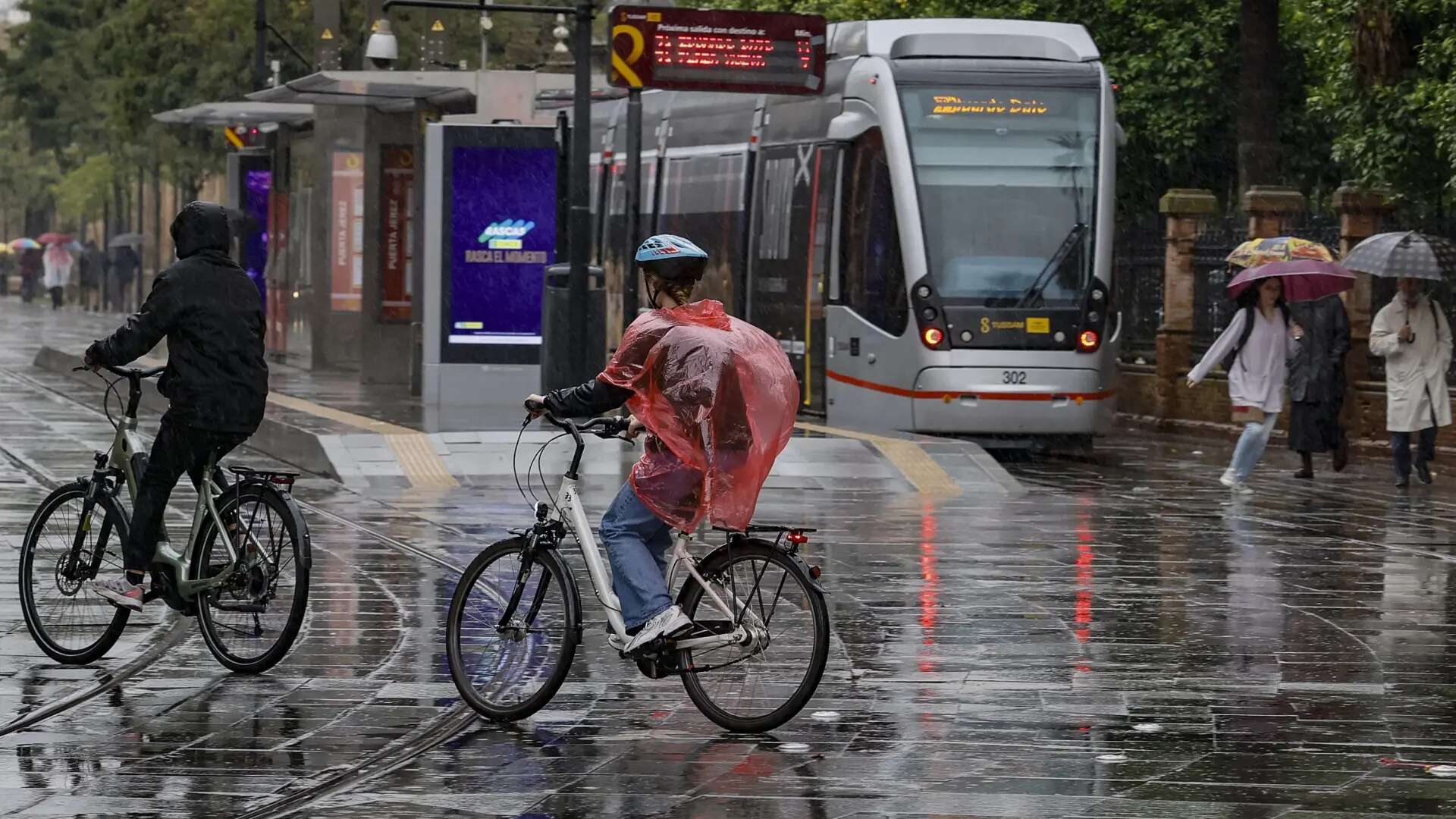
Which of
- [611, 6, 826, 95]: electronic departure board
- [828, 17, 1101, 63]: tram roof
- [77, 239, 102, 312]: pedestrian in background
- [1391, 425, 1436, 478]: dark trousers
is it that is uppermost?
[828, 17, 1101, 63]: tram roof

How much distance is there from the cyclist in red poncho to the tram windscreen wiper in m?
12.8

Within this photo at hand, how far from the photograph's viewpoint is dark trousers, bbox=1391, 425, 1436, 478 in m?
19.3

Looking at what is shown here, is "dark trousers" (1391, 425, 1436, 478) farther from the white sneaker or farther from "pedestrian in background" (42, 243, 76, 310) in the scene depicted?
"pedestrian in background" (42, 243, 76, 310)

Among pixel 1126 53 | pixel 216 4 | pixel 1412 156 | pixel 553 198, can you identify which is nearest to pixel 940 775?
pixel 553 198

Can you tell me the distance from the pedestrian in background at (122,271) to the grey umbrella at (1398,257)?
49008mm

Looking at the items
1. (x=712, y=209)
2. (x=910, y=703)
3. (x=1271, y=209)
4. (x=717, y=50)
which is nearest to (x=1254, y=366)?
(x=717, y=50)

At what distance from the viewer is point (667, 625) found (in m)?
8.35

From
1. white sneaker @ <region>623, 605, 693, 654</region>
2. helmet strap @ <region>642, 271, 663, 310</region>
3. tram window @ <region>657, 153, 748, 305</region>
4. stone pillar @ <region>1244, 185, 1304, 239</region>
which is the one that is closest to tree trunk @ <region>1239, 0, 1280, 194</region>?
stone pillar @ <region>1244, 185, 1304, 239</region>

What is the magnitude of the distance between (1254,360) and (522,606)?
10857mm

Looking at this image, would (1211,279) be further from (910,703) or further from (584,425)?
(584,425)

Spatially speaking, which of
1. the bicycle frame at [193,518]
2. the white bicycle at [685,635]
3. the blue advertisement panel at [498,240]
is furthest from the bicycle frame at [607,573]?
the blue advertisement panel at [498,240]

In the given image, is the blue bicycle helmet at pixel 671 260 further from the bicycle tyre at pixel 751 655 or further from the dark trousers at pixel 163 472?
the dark trousers at pixel 163 472

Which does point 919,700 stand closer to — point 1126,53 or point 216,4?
point 1126,53

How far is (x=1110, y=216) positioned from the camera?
A: 21.4 meters
